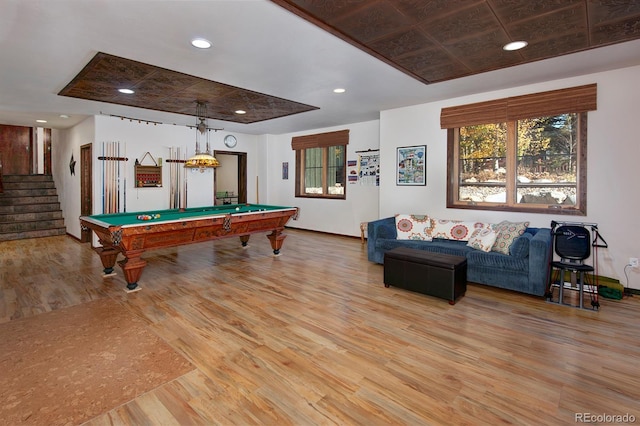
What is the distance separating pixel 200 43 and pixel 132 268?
2621 millimetres

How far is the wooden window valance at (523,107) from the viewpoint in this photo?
12.6 feet

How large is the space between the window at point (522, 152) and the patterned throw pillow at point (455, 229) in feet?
1.20

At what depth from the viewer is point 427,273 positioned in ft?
11.7

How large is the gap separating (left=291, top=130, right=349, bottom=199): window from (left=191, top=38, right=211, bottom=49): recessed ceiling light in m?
4.45

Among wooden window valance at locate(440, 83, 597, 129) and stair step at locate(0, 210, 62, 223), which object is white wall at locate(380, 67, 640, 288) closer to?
wooden window valance at locate(440, 83, 597, 129)

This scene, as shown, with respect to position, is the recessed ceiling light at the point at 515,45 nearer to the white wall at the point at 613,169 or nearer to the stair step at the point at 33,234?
the white wall at the point at 613,169

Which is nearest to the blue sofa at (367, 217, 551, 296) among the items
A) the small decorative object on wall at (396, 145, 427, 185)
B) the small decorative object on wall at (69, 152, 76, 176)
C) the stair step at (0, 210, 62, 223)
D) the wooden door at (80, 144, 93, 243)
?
the small decorative object on wall at (396, 145, 427, 185)

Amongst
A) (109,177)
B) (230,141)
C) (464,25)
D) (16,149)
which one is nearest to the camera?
(464,25)

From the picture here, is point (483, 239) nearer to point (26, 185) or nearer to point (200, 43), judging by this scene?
point (200, 43)

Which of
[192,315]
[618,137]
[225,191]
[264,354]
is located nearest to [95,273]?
[192,315]

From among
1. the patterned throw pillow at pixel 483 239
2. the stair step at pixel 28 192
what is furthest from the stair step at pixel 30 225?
the patterned throw pillow at pixel 483 239

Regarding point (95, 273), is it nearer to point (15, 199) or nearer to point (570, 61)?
point (15, 199)

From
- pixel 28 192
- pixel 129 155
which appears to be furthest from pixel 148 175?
pixel 28 192

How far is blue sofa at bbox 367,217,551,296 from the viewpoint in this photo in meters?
3.47
